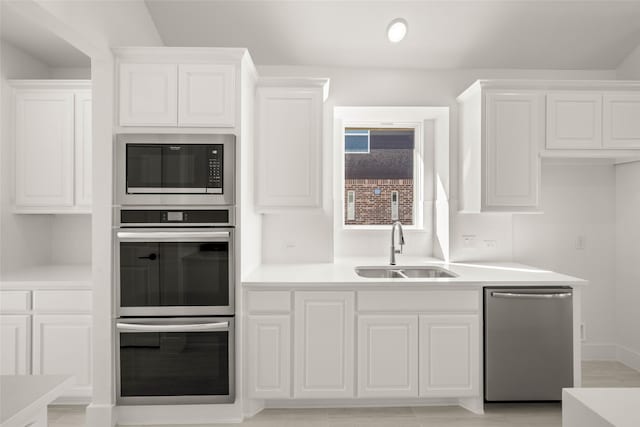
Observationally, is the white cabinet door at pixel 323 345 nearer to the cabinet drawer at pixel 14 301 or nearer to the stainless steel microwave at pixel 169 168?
the stainless steel microwave at pixel 169 168

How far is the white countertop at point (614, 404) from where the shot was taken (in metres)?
0.87

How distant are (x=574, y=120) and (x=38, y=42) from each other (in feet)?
13.1

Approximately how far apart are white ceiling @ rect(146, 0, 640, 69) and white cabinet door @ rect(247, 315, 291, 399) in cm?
209

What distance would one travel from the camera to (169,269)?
2619 mm

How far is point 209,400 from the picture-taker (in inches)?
104

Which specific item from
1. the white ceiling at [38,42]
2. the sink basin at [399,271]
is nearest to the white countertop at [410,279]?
the sink basin at [399,271]

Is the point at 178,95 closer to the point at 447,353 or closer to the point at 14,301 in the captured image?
the point at 14,301

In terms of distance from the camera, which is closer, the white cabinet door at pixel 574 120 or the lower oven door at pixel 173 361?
the lower oven door at pixel 173 361

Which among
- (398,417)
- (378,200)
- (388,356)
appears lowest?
(398,417)

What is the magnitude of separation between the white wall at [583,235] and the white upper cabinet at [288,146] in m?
1.89

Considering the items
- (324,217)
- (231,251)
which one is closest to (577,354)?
(324,217)

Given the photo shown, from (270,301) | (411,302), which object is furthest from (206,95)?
(411,302)

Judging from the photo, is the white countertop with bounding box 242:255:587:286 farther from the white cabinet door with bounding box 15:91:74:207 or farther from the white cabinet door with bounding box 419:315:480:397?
the white cabinet door with bounding box 15:91:74:207

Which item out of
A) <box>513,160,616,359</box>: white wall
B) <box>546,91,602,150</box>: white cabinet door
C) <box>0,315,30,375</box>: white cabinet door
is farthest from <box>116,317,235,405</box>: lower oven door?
<box>546,91,602,150</box>: white cabinet door
